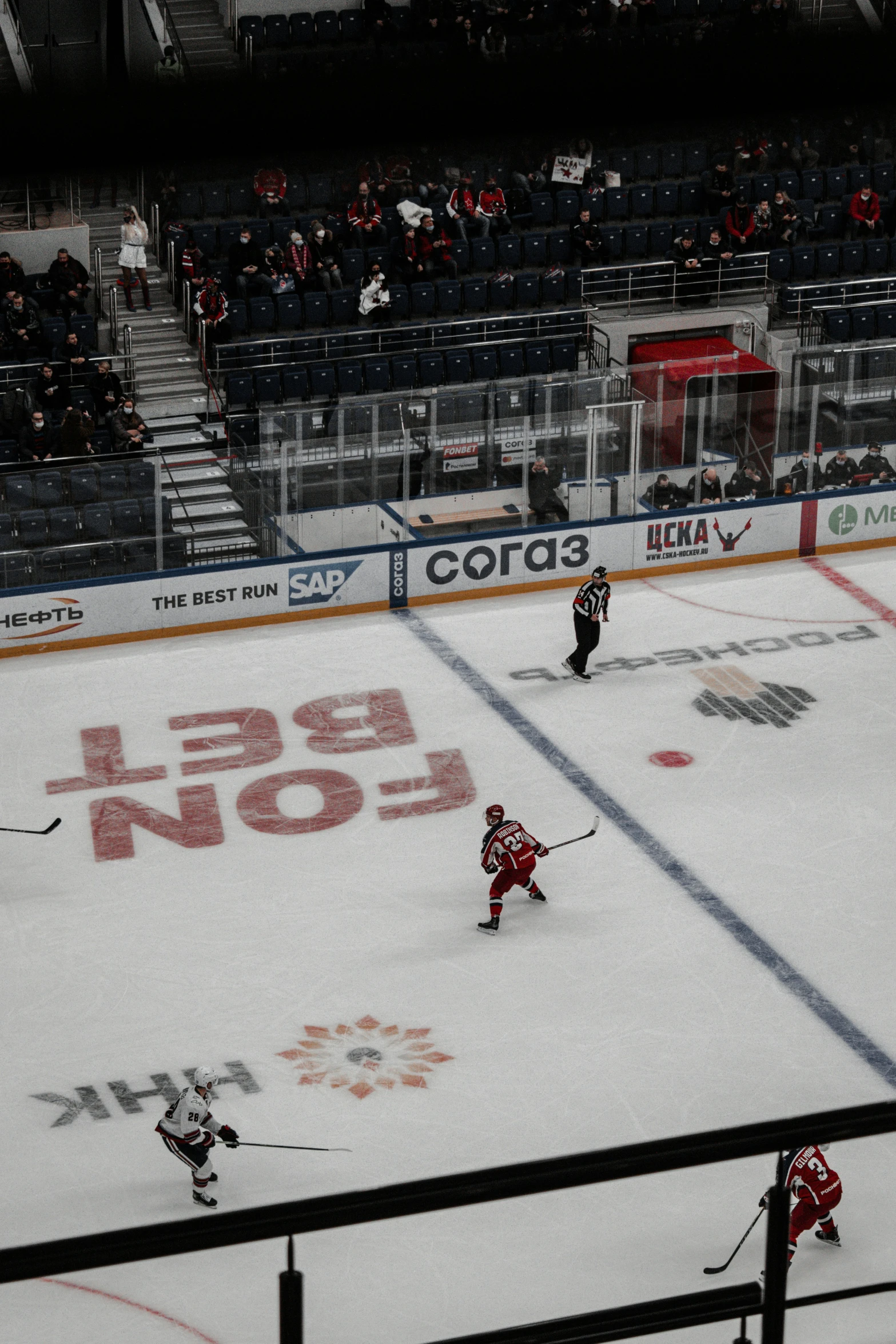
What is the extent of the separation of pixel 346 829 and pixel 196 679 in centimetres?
350

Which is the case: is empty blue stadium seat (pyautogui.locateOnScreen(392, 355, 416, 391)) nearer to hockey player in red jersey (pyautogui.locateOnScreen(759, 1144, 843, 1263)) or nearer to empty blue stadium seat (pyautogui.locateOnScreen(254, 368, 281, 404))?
empty blue stadium seat (pyautogui.locateOnScreen(254, 368, 281, 404))

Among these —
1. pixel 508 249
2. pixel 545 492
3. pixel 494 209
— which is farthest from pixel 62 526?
pixel 494 209

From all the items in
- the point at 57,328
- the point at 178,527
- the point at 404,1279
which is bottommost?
the point at 404,1279

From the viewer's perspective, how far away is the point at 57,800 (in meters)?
15.4

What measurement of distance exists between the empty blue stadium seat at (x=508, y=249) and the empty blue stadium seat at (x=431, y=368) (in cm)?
265

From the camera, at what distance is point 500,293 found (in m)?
24.0

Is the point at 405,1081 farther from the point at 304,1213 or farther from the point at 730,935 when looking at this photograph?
the point at 304,1213

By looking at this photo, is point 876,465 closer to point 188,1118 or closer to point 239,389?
point 239,389

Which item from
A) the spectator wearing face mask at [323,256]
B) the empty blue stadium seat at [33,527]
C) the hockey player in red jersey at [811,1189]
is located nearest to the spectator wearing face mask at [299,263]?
the spectator wearing face mask at [323,256]

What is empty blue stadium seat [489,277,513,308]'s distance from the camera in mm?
23891

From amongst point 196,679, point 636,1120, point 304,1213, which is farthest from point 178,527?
point 304,1213

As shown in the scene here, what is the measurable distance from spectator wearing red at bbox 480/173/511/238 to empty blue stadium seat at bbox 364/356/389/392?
135 inches

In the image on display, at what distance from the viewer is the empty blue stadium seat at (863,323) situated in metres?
25.0

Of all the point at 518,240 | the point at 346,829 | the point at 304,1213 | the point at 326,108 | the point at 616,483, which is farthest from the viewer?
the point at 518,240
